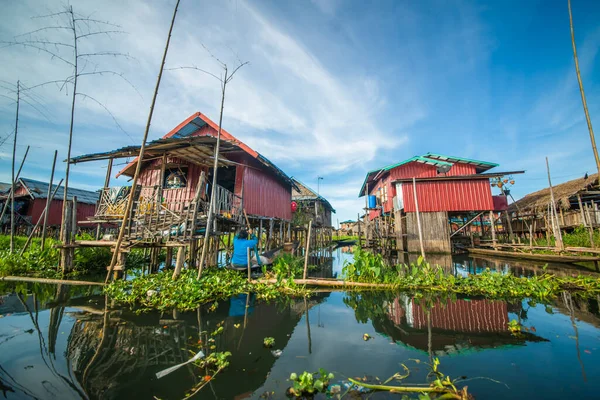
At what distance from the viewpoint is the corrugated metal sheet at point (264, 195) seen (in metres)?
12.3

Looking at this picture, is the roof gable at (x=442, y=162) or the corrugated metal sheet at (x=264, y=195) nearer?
the corrugated metal sheet at (x=264, y=195)

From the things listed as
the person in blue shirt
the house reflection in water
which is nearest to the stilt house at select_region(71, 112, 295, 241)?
the person in blue shirt

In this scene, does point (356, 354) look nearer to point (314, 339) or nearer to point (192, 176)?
A: point (314, 339)

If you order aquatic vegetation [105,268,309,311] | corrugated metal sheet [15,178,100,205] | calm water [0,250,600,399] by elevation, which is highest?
corrugated metal sheet [15,178,100,205]

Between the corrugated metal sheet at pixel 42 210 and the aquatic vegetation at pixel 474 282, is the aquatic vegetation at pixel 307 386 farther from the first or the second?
the corrugated metal sheet at pixel 42 210

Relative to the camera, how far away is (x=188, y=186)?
37.3 ft

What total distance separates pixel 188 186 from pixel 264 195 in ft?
13.9

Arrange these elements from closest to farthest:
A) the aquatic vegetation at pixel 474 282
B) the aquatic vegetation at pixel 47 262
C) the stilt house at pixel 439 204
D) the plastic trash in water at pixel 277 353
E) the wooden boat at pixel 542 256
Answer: the plastic trash in water at pixel 277 353 < the aquatic vegetation at pixel 474 282 < the aquatic vegetation at pixel 47 262 < the wooden boat at pixel 542 256 < the stilt house at pixel 439 204

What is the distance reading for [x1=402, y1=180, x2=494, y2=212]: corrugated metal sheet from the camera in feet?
54.1

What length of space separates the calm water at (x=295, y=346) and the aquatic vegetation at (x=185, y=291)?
42cm

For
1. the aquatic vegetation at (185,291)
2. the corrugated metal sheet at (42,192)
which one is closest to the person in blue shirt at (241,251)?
the aquatic vegetation at (185,291)

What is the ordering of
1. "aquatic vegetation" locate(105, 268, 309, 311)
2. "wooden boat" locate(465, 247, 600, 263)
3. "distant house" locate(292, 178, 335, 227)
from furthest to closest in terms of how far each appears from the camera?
"distant house" locate(292, 178, 335, 227), "wooden boat" locate(465, 247, 600, 263), "aquatic vegetation" locate(105, 268, 309, 311)

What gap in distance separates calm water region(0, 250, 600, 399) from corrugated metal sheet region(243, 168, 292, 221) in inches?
278

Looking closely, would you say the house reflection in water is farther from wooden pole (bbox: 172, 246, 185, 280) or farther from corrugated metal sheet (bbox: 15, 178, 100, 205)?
corrugated metal sheet (bbox: 15, 178, 100, 205)
